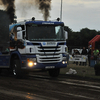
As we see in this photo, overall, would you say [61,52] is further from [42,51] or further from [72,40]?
[72,40]

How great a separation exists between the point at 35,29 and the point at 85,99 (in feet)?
22.2

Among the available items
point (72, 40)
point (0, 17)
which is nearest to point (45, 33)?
point (0, 17)

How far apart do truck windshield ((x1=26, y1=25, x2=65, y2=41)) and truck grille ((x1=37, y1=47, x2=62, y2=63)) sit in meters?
0.51

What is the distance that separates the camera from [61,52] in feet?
49.1

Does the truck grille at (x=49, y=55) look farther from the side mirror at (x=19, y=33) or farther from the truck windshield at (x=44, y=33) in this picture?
the side mirror at (x=19, y=33)

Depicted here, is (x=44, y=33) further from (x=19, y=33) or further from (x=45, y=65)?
(x=45, y=65)

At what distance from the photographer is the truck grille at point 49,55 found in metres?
14.5

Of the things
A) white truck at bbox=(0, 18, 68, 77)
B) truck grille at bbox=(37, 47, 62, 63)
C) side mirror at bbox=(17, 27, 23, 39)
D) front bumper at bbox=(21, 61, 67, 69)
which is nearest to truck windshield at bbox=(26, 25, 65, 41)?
white truck at bbox=(0, 18, 68, 77)

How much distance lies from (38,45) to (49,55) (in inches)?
31.4

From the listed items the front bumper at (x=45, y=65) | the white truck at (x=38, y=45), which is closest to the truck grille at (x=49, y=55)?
the white truck at (x=38, y=45)

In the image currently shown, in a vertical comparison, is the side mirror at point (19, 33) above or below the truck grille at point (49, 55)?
above

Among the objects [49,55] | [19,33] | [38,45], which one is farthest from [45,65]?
[19,33]

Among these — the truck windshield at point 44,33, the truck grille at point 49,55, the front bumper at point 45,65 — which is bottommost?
the front bumper at point 45,65

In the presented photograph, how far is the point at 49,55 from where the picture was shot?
14.7 meters
